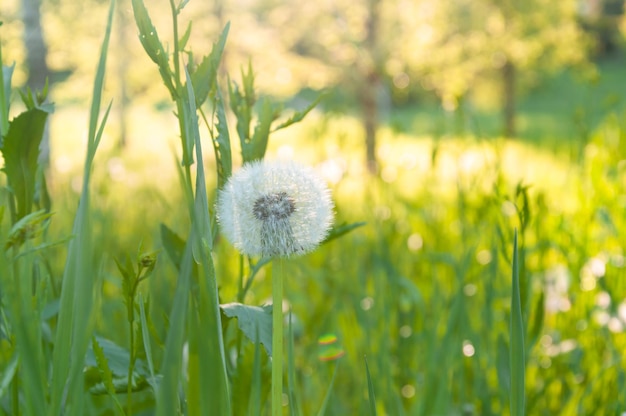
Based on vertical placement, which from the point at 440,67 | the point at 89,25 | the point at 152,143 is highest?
the point at 89,25

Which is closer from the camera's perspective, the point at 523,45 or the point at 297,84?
the point at 297,84

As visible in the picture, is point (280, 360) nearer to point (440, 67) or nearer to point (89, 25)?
point (89, 25)

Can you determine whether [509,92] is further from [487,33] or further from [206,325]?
[206,325]

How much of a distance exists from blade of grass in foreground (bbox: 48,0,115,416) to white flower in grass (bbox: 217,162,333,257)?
12 cm

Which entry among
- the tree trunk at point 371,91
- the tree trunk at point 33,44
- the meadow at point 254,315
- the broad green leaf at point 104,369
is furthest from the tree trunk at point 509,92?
the broad green leaf at point 104,369

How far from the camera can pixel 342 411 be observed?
4.35 feet

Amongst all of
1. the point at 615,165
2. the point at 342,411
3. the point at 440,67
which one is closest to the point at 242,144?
the point at 342,411

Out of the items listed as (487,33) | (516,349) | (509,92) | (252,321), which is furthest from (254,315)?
(509,92)

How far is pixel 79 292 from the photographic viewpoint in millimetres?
482

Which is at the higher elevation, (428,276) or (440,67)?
(440,67)

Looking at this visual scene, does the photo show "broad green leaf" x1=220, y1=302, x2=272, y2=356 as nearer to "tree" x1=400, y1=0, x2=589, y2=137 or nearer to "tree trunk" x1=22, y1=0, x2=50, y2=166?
"tree trunk" x1=22, y1=0, x2=50, y2=166

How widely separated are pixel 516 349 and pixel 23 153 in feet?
1.57

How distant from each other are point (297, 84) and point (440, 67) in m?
3.82

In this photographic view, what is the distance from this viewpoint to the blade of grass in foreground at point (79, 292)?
483 millimetres
